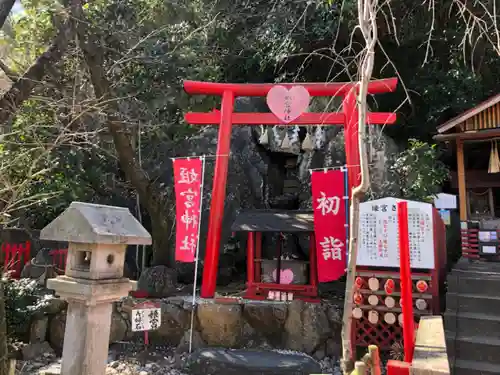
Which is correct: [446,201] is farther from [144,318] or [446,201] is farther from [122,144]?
[122,144]

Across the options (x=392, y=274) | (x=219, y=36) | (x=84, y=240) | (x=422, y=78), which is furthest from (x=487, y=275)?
(x=219, y=36)

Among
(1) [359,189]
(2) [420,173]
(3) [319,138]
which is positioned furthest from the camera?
(3) [319,138]

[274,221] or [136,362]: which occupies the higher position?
[274,221]

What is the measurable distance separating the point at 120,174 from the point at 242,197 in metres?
4.48

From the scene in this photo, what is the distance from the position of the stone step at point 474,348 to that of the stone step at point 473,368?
10cm

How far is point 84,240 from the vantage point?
3631 mm

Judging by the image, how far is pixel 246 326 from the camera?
8039 millimetres

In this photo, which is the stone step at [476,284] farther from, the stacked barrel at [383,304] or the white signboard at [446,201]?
the white signboard at [446,201]

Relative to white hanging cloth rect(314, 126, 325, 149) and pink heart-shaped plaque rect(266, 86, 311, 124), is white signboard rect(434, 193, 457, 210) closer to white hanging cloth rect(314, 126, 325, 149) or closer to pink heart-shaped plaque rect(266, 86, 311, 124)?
white hanging cloth rect(314, 126, 325, 149)

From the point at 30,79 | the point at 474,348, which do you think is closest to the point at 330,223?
the point at 474,348

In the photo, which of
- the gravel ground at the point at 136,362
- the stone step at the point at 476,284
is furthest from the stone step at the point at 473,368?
the gravel ground at the point at 136,362

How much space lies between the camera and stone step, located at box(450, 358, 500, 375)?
521 cm

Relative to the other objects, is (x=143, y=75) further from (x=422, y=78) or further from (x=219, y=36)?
(x=422, y=78)

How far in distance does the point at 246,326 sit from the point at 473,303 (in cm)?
425
